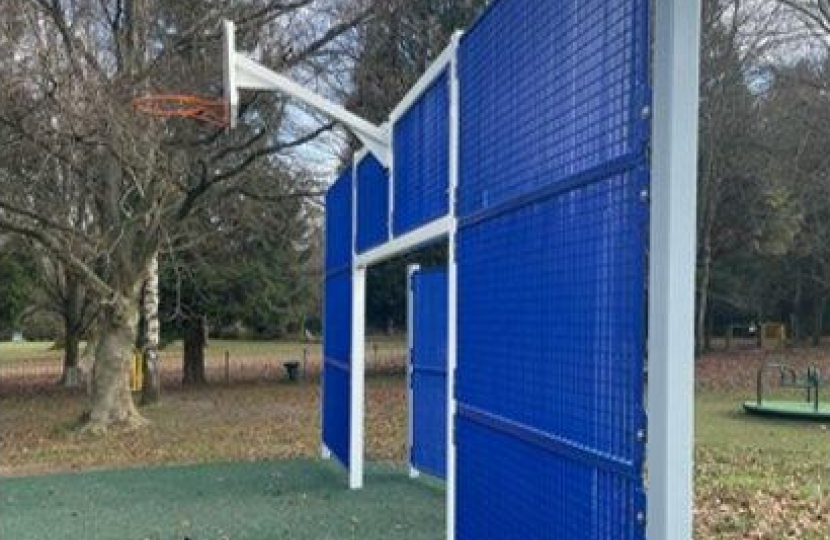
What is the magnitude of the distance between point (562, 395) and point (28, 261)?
108 feet

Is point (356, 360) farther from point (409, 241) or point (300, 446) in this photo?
point (300, 446)

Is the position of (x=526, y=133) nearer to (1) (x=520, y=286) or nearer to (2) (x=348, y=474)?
(1) (x=520, y=286)

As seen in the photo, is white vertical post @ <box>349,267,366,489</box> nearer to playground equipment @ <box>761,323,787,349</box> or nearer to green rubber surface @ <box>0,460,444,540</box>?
green rubber surface @ <box>0,460,444,540</box>

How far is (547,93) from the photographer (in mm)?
4492

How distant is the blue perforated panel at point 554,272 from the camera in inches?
139

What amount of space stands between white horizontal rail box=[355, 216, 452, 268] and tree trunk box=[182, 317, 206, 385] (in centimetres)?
2098

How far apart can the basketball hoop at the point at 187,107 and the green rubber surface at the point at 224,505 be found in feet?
12.9

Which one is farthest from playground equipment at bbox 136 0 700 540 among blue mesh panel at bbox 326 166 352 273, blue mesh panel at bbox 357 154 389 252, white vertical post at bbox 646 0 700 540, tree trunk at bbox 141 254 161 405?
tree trunk at bbox 141 254 161 405

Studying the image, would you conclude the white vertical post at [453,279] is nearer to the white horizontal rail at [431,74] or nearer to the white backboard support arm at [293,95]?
the white horizontal rail at [431,74]

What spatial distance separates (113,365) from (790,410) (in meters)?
10.8

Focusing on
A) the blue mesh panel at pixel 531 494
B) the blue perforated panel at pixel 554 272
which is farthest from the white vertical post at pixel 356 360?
the blue perforated panel at pixel 554 272

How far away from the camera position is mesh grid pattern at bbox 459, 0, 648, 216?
142 inches

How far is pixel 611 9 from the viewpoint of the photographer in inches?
147

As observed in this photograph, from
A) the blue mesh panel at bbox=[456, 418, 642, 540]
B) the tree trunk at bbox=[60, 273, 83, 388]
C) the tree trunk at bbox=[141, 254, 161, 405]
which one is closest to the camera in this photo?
the blue mesh panel at bbox=[456, 418, 642, 540]
